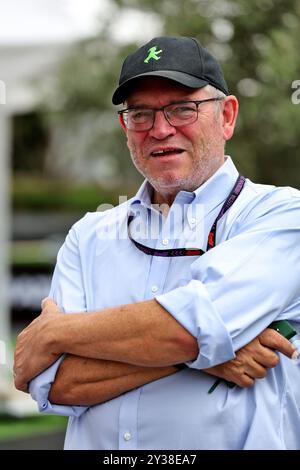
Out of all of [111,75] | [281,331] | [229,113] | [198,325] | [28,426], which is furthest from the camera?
[111,75]

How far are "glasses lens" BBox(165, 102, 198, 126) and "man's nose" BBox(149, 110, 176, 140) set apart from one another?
0.02 meters

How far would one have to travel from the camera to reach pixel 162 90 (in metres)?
2.69

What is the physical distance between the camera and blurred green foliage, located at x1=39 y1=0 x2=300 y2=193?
21.7 ft

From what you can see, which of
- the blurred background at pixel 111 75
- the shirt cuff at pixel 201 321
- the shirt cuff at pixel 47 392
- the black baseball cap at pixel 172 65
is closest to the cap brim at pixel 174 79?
the black baseball cap at pixel 172 65

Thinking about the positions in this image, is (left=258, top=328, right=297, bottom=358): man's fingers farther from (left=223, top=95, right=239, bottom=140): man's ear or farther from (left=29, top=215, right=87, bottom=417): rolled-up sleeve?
(left=223, top=95, right=239, bottom=140): man's ear

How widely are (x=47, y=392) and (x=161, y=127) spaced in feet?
2.94

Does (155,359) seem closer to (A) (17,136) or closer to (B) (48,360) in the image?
(B) (48,360)

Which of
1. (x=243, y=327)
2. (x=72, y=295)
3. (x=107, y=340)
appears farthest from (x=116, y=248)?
(x=243, y=327)

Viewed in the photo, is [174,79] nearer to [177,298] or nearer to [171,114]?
[171,114]

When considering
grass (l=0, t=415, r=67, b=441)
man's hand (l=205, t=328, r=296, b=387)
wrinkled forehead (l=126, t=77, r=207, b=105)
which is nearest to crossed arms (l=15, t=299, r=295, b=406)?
man's hand (l=205, t=328, r=296, b=387)

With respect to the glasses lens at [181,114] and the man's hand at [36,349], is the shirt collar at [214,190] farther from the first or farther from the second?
the man's hand at [36,349]

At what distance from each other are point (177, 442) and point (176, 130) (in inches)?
37.6

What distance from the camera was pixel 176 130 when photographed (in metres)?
2.71

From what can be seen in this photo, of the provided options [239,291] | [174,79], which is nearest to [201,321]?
[239,291]
